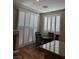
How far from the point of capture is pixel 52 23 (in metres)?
6.83

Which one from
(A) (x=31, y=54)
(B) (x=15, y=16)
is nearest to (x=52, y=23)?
(B) (x=15, y=16)

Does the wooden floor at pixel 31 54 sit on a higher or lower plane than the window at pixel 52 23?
lower

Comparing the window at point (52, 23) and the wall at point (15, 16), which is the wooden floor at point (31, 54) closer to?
the wall at point (15, 16)

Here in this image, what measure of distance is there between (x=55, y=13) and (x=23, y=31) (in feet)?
8.80

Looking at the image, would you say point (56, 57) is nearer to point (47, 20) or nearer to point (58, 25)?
point (58, 25)

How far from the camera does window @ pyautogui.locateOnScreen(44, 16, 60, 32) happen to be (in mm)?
6500

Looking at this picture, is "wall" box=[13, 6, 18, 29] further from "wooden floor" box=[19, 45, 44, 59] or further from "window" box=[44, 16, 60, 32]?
"window" box=[44, 16, 60, 32]

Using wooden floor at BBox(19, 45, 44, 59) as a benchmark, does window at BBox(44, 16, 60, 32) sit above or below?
above

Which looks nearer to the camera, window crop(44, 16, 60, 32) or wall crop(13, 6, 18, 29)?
wall crop(13, 6, 18, 29)

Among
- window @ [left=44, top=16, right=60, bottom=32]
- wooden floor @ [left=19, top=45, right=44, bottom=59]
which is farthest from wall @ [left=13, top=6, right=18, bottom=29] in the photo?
window @ [left=44, top=16, right=60, bottom=32]

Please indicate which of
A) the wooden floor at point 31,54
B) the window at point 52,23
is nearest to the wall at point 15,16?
the wooden floor at point 31,54

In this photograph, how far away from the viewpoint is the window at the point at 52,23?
6.50 metres
